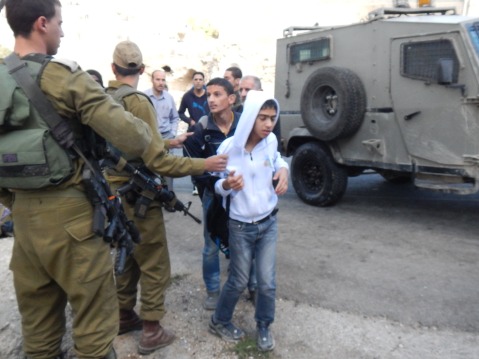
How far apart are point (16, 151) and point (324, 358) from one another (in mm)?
2013

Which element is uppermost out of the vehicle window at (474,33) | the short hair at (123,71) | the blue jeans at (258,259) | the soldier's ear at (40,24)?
the vehicle window at (474,33)

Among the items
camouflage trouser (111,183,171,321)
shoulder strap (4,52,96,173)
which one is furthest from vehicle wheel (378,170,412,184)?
shoulder strap (4,52,96,173)

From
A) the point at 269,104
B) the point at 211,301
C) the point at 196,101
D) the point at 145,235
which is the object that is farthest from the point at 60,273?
the point at 196,101

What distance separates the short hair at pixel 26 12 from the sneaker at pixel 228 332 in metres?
1.98

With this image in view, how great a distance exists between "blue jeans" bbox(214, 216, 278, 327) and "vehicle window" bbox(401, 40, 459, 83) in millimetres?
3057

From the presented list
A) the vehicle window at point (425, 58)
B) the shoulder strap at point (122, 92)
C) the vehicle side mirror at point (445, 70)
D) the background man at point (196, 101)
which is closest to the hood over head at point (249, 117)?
the shoulder strap at point (122, 92)

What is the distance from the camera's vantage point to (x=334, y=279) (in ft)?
12.9

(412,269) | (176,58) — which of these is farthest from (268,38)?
(412,269)

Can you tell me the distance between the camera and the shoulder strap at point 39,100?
1952mm

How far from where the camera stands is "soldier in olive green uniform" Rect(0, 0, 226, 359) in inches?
79.0

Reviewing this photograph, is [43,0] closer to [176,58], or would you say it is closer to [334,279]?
[334,279]

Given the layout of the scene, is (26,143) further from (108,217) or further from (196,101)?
→ (196,101)

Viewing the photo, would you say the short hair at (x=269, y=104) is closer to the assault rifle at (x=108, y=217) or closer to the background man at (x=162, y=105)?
the assault rifle at (x=108, y=217)

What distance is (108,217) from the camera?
7.50ft
